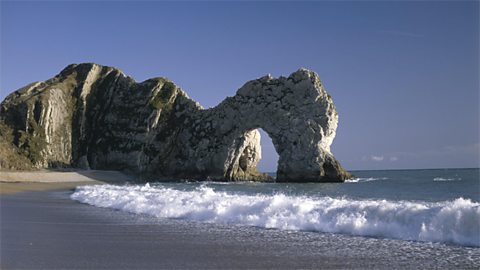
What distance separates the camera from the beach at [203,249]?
7965 millimetres

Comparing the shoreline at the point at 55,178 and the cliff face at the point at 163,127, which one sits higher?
the cliff face at the point at 163,127

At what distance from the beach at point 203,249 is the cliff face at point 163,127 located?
5212 cm

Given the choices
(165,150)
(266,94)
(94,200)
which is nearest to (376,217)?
(94,200)

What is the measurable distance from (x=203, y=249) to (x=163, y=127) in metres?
79.2

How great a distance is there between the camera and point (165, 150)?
278 ft

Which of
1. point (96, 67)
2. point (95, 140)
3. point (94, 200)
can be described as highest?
point (96, 67)

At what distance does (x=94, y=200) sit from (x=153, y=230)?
1301cm

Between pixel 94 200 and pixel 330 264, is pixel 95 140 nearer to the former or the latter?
pixel 94 200

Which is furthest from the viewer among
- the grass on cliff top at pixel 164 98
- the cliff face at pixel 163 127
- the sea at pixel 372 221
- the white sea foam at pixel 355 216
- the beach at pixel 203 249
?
the grass on cliff top at pixel 164 98

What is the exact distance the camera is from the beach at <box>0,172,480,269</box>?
7965 mm

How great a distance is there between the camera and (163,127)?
87500 millimetres

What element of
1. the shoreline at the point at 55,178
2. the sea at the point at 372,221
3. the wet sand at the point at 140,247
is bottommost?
the shoreline at the point at 55,178

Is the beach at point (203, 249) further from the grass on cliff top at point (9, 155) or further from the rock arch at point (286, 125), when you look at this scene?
the grass on cliff top at point (9, 155)

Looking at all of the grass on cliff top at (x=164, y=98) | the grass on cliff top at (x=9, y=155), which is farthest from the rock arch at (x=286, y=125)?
the grass on cliff top at (x=9, y=155)
